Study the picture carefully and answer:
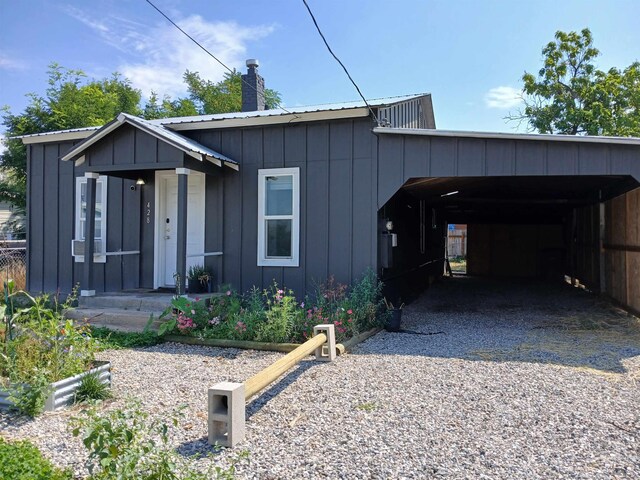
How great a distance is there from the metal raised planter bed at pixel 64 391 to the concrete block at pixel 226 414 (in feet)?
4.64

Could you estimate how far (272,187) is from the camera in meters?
7.62

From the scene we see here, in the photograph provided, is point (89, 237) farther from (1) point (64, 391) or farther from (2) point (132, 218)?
(1) point (64, 391)

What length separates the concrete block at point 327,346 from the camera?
16.7ft

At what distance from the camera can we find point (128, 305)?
7176 mm

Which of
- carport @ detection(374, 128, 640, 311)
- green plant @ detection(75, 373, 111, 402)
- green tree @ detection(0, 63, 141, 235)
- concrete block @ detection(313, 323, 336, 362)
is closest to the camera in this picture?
green plant @ detection(75, 373, 111, 402)

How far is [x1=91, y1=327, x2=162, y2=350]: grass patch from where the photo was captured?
5992mm

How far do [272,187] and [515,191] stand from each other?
521cm

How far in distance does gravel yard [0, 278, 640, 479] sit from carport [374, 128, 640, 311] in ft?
7.01

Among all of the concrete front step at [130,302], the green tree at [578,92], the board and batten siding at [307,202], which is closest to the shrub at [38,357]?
the concrete front step at [130,302]

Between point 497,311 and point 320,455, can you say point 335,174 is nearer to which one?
point 497,311

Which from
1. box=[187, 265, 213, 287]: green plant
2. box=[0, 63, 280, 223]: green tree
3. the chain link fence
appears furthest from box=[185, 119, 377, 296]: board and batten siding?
box=[0, 63, 280, 223]: green tree

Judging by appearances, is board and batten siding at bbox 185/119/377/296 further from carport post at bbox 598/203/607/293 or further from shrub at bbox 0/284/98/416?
carport post at bbox 598/203/607/293

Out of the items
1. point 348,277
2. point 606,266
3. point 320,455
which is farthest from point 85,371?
point 606,266

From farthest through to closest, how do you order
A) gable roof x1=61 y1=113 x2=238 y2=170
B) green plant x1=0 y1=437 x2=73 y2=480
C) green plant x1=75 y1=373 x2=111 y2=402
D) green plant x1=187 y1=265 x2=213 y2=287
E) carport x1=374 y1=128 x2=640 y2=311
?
green plant x1=187 y1=265 x2=213 y2=287 < gable roof x1=61 y1=113 x2=238 y2=170 < carport x1=374 y1=128 x2=640 y2=311 < green plant x1=75 y1=373 x2=111 y2=402 < green plant x1=0 y1=437 x2=73 y2=480
